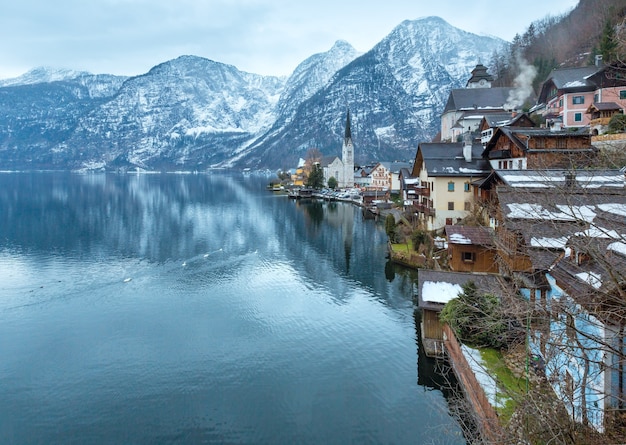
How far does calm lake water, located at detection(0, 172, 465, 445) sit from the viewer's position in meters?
15.3

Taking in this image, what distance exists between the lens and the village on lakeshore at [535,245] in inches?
300

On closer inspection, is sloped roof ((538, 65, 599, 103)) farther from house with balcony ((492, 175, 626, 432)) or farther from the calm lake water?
house with balcony ((492, 175, 626, 432))

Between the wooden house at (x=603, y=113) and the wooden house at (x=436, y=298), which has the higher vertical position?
the wooden house at (x=603, y=113)

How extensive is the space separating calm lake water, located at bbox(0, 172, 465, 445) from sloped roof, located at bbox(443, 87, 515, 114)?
4135cm

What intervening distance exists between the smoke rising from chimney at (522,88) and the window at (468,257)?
52904 mm

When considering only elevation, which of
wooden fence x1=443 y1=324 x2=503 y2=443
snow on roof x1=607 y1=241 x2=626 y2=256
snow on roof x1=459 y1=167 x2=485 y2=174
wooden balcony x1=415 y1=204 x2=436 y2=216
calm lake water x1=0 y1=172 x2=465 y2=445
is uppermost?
snow on roof x1=459 y1=167 x2=485 y2=174

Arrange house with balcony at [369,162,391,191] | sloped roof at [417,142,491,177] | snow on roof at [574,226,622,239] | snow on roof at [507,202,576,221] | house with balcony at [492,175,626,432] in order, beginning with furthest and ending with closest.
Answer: house with balcony at [369,162,391,191] < sloped roof at [417,142,491,177] < snow on roof at [507,202,576,221] < house with balcony at [492,175,626,432] < snow on roof at [574,226,622,239]

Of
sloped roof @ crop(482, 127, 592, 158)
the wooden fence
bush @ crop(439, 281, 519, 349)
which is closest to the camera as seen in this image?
the wooden fence

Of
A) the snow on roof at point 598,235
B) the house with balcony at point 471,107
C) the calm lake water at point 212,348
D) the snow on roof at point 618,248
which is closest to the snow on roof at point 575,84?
the house with balcony at point 471,107

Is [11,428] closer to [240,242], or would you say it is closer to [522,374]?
[522,374]

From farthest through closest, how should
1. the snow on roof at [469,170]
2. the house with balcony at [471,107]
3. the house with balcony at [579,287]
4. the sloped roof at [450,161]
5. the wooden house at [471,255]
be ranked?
the house with balcony at [471,107] < the sloped roof at [450,161] < the snow on roof at [469,170] < the wooden house at [471,255] < the house with balcony at [579,287]

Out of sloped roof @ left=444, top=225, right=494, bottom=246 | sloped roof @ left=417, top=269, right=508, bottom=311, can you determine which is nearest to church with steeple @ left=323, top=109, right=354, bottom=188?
sloped roof @ left=444, top=225, right=494, bottom=246

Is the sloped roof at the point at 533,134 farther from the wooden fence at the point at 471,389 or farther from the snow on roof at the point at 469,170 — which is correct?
the wooden fence at the point at 471,389

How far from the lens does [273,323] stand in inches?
961
